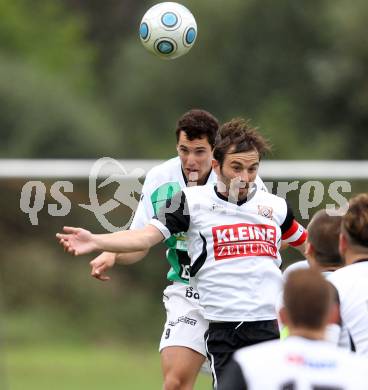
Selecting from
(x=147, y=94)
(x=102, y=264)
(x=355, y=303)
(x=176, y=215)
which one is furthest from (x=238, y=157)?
(x=147, y=94)

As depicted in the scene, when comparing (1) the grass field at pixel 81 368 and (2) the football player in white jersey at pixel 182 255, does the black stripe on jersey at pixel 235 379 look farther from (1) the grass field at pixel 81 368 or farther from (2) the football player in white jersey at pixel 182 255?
(1) the grass field at pixel 81 368

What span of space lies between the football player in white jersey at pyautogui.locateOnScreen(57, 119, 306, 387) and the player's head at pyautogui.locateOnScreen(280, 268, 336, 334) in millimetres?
1884

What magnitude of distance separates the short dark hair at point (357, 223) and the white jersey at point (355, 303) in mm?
117

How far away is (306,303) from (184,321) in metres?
3.00

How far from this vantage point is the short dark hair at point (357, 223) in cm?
476

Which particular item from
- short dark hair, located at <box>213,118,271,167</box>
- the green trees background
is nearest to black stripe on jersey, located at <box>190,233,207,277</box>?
short dark hair, located at <box>213,118,271,167</box>

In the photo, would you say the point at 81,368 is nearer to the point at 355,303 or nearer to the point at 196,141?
the point at 196,141

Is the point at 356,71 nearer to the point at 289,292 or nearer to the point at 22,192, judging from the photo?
the point at 22,192

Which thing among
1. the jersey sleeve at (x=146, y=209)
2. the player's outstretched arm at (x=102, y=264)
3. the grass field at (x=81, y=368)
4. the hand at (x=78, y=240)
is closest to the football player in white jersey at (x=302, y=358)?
the hand at (x=78, y=240)

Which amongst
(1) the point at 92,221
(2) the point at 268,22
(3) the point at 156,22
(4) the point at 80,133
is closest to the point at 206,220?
(3) the point at 156,22

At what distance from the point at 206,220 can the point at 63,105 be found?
11037 mm

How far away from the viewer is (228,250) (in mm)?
5820

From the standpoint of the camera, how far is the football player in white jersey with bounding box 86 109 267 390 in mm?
6629

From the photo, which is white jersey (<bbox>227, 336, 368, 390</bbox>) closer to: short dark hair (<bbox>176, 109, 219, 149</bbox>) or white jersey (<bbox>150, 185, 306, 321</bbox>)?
white jersey (<bbox>150, 185, 306, 321</bbox>)
